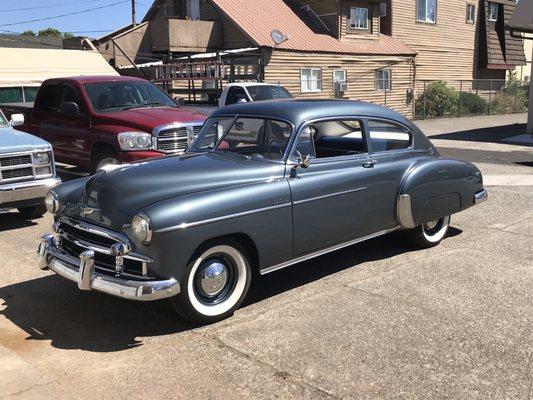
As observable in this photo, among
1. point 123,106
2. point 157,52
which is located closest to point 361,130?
point 123,106

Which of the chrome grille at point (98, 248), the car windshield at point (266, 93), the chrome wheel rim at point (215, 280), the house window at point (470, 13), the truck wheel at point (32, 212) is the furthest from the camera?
the house window at point (470, 13)

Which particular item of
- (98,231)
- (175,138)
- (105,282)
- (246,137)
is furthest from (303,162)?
(175,138)

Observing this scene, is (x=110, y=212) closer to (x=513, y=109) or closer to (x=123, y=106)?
(x=123, y=106)

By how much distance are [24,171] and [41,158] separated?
29 centimetres

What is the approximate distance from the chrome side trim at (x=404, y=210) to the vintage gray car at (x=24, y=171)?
14.2 feet

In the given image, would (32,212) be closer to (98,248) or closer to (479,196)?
(98,248)

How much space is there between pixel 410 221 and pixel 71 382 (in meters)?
3.46

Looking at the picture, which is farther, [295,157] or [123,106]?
[123,106]

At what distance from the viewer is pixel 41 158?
721cm

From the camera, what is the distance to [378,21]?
28516 mm

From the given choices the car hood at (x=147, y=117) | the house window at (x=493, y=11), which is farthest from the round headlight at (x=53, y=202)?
the house window at (x=493, y=11)

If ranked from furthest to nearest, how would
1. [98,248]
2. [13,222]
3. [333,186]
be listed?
[13,222] → [333,186] → [98,248]

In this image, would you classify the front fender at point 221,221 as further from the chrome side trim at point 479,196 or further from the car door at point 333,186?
the chrome side trim at point 479,196

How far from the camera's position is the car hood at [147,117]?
27.0ft
